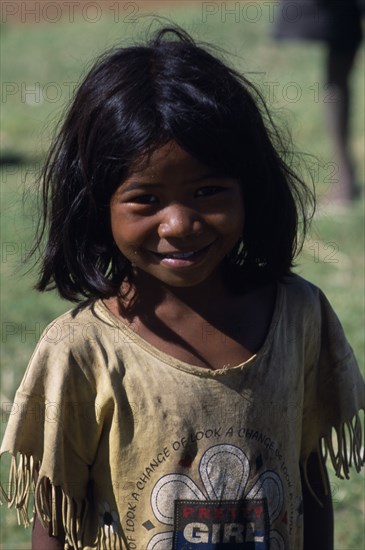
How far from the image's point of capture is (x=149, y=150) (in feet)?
6.42

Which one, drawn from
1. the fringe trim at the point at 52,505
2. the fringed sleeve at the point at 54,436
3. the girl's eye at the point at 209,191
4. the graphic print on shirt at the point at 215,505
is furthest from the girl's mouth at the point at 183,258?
the fringe trim at the point at 52,505

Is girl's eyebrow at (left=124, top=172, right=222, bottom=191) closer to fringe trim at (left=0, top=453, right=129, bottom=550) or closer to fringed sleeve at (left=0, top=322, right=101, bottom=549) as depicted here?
fringed sleeve at (left=0, top=322, right=101, bottom=549)

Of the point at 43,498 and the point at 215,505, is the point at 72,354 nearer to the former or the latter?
the point at 43,498

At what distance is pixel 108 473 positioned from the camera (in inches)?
83.4

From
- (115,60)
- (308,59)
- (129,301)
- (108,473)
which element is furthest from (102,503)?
(308,59)

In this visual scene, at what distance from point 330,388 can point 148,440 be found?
A: 45cm

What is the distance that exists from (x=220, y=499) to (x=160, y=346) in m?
0.32

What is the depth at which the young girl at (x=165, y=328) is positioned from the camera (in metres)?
2.00

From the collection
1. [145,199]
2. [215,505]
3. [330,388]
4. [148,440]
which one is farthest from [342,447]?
[145,199]

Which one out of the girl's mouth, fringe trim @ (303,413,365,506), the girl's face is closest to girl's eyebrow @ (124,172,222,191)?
the girl's face

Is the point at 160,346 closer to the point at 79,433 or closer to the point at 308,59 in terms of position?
the point at 79,433

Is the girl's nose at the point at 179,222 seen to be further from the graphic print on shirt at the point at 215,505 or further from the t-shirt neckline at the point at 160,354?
the graphic print on shirt at the point at 215,505

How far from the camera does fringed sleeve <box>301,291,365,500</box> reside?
2307mm

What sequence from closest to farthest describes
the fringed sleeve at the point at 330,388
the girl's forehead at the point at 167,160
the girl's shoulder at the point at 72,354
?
the girl's forehead at the point at 167,160 → the girl's shoulder at the point at 72,354 → the fringed sleeve at the point at 330,388
